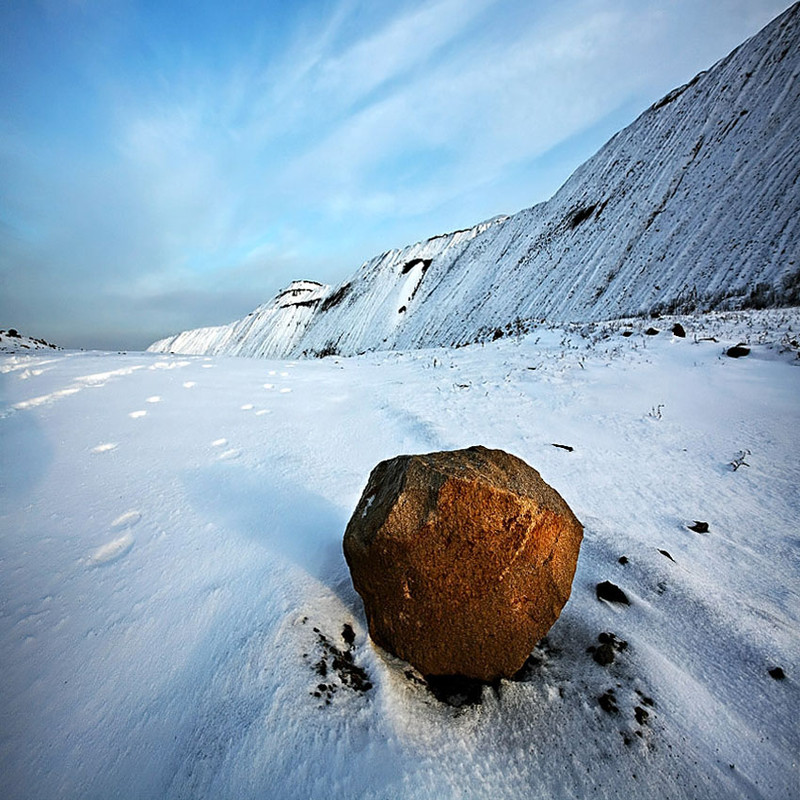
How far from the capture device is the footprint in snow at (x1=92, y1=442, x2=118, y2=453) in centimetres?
341

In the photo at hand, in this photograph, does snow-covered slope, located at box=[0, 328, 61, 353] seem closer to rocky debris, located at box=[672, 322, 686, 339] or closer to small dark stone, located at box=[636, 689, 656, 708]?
small dark stone, located at box=[636, 689, 656, 708]

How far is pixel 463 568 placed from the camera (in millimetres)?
1647

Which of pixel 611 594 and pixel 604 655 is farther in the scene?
pixel 611 594

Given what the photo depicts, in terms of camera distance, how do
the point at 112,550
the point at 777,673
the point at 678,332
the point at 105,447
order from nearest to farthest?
the point at 777,673 < the point at 112,550 < the point at 105,447 < the point at 678,332

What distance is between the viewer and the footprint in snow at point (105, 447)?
11.2 feet

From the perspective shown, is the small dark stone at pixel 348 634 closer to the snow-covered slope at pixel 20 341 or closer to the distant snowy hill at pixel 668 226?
the snow-covered slope at pixel 20 341

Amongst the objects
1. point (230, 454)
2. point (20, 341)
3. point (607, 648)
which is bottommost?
point (20, 341)

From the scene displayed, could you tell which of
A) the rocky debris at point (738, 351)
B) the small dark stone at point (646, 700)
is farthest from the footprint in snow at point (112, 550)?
the rocky debris at point (738, 351)

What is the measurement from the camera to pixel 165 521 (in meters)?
2.48

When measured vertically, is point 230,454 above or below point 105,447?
above

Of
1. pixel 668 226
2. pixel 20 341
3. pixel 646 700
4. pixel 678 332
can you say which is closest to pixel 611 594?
pixel 646 700

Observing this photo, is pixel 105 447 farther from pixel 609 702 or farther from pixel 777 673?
pixel 777 673

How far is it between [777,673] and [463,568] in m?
1.37

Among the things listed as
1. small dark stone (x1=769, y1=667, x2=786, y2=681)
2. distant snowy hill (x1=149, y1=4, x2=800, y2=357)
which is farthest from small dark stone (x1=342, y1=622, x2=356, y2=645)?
distant snowy hill (x1=149, y1=4, x2=800, y2=357)
